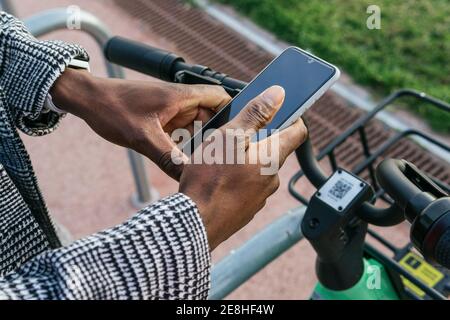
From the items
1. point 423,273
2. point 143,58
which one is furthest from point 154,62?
point 423,273

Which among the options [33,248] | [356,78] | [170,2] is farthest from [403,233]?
[170,2]

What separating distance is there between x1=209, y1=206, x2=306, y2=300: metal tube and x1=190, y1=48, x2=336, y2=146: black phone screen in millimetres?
318

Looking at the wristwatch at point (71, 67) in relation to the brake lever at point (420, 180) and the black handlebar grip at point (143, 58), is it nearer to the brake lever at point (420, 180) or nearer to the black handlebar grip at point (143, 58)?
the black handlebar grip at point (143, 58)

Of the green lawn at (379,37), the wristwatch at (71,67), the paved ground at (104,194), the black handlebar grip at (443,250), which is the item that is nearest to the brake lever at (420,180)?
the black handlebar grip at (443,250)

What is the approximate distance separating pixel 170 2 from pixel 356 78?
4.13 feet

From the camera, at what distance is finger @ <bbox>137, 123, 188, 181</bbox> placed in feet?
2.78

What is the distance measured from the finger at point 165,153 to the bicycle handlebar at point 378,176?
13cm

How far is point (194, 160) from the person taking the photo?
2.59ft

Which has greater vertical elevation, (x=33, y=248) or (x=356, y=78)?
(x=33, y=248)

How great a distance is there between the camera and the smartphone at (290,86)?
872 millimetres

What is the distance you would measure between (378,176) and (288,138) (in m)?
0.14

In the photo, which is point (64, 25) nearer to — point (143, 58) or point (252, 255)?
point (143, 58)

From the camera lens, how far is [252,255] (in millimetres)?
1122

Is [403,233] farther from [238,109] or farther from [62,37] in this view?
[62,37]
